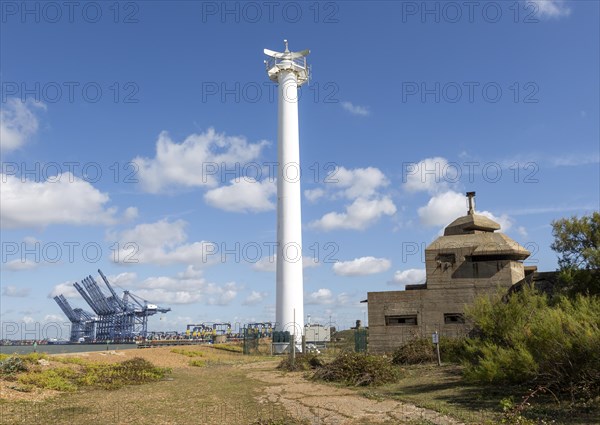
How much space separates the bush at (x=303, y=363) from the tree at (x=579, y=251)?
1314 centimetres

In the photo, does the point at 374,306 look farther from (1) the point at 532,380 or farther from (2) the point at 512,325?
(1) the point at 532,380

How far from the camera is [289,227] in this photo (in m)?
44.2

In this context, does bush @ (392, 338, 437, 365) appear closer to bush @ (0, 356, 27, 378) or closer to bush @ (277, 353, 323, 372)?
bush @ (277, 353, 323, 372)

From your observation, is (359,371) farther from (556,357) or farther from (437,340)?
(556,357)

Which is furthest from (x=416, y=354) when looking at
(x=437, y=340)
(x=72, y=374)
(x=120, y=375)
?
(x=72, y=374)

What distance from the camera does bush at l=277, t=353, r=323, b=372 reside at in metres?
26.3

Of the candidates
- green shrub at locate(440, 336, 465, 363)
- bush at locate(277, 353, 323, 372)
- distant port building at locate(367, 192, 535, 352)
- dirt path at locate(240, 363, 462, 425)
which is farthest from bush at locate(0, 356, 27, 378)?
distant port building at locate(367, 192, 535, 352)

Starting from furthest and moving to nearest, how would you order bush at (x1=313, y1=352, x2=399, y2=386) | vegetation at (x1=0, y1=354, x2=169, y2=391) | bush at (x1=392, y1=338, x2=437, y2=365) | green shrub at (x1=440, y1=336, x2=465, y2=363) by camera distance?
bush at (x1=392, y1=338, x2=437, y2=365) < green shrub at (x1=440, y1=336, x2=465, y2=363) < bush at (x1=313, y1=352, x2=399, y2=386) < vegetation at (x1=0, y1=354, x2=169, y2=391)

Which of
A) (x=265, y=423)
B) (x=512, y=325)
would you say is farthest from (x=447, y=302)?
(x=265, y=423)

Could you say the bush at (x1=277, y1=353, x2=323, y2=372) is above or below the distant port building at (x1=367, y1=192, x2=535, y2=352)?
below

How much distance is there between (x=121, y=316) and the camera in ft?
340

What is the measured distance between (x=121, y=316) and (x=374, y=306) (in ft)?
269

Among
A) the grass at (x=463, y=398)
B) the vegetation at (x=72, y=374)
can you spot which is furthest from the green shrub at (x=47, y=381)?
the grass at (x=463, y=398)

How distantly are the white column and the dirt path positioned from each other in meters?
23.2
